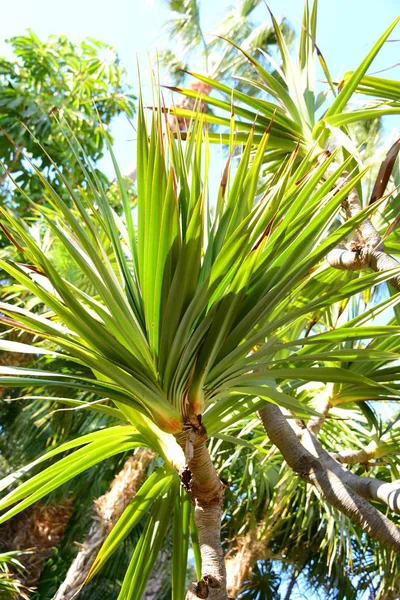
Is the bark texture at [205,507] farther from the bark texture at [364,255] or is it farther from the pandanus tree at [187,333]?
the bark texture at [364,255]

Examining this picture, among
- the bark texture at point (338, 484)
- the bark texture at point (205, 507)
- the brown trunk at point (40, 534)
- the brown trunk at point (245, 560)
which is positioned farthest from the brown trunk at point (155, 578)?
the bark texture at point (205, 507)

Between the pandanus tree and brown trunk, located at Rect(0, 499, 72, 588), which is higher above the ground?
brown trunk, located at Rect(0, 499, 72, 588)

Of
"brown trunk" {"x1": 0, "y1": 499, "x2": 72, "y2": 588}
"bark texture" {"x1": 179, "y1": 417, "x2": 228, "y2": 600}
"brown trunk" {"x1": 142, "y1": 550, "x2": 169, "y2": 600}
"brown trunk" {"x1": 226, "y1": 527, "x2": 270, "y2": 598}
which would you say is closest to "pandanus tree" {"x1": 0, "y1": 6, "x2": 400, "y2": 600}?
"bark texture" {"x1": 179, "y1": 417, "x2": 228, "y2": 600}

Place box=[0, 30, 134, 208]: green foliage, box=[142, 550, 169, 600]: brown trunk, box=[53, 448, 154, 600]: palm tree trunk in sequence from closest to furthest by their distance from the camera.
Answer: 1. box=[53, 448, 154, 600]: palm tree trunk
2. box=[142, 550, 169, 600]: brown trunk
3. box=[0, 30, 134, 208]: green foliage

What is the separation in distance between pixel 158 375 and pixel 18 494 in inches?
14.9

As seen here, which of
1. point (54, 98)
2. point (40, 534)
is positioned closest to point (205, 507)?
point (40, 534)

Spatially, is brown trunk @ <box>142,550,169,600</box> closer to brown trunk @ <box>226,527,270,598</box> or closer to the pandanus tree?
brown trunk @ <box>226,527,270,598</box>

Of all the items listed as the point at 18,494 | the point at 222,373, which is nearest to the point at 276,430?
the point at 222,373

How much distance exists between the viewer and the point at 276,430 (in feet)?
6.00

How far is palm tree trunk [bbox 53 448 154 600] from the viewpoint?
13.1 ft

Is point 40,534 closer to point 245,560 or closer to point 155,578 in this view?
point 155,578

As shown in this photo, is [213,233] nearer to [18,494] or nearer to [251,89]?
[18,494]

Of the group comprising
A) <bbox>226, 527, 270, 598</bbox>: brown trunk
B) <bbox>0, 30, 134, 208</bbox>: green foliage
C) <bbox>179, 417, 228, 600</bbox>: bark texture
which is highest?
<bbox>0, 30, 134, 208</bbox>: green foliage

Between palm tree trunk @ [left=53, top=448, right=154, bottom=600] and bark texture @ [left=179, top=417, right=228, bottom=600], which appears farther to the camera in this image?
palm tree trunk @ [left=53, top=448, right=154, bottom=600]
